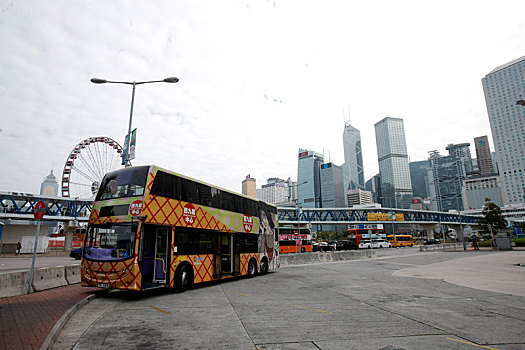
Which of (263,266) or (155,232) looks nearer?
(155,232)

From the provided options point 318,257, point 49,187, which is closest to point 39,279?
point 318,257

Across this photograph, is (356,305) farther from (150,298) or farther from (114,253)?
(114,253)

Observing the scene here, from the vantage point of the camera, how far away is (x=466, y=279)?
14609mm

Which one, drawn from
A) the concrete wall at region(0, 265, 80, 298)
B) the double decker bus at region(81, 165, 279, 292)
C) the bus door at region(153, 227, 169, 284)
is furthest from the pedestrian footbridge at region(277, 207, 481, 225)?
the bus door at region(153, 227, 169, 284)

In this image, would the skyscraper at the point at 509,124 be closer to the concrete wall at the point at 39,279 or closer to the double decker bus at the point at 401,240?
the double decker bus at the point at 401,240

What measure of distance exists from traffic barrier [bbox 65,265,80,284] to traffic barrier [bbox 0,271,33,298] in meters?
2.68

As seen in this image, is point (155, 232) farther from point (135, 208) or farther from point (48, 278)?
point (48, 278)

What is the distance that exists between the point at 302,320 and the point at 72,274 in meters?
10.9

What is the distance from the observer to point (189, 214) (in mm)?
11945

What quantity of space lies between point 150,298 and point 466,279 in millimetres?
13984

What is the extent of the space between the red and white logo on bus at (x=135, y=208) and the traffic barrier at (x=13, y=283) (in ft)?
13.0

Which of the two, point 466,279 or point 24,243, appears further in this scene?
point 24,243

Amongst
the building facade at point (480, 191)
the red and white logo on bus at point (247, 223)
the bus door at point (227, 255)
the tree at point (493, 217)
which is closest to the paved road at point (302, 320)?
the bus door at point (227, 255)

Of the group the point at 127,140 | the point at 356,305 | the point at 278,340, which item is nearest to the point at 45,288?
the point at 127,140
